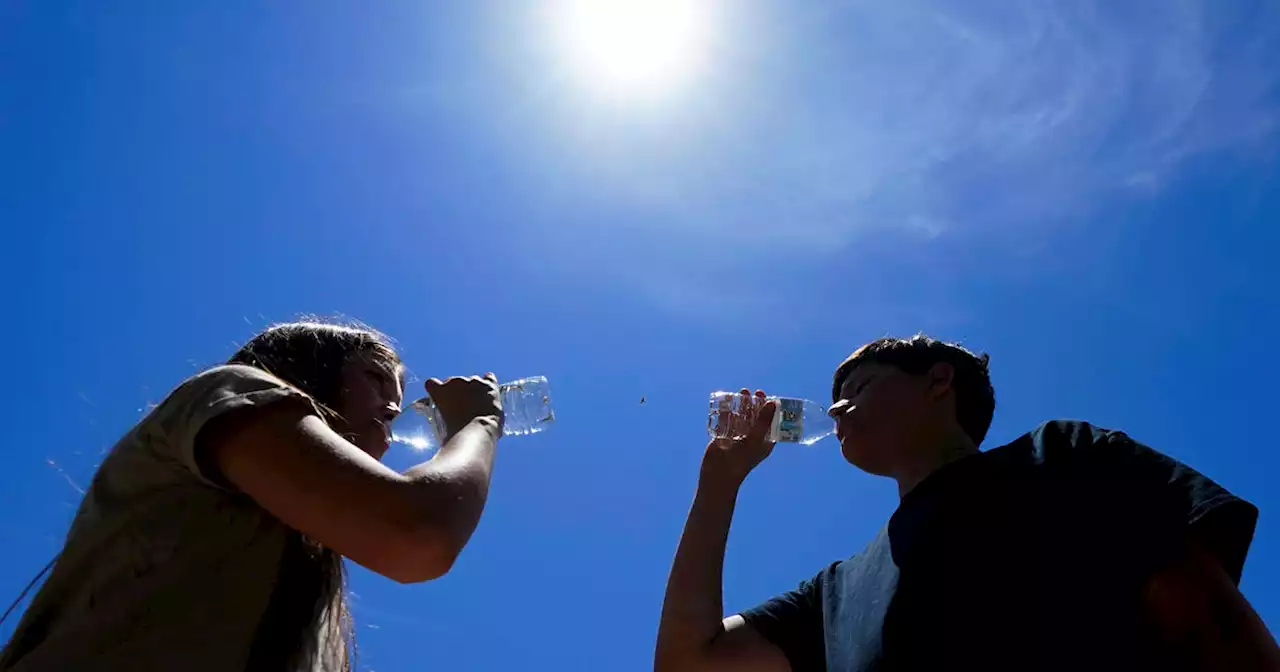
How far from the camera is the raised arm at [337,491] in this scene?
1.78m

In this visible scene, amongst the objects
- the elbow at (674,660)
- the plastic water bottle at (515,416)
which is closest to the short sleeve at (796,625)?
the elbow at (674,660)

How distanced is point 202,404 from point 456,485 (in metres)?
0.60

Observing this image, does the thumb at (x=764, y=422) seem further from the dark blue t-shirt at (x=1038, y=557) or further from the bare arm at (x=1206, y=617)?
the bare arm at (x=1206, y=617)

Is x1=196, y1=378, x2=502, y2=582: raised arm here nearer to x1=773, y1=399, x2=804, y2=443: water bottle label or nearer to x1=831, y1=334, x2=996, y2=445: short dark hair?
x1=831, y1=334, x2=996, y2=445: short dark hair

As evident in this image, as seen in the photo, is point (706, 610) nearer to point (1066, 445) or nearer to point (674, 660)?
point (674, 660)

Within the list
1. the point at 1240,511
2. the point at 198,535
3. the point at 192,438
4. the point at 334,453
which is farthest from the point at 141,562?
the point at 1240,511

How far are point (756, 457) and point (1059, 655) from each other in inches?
71.7

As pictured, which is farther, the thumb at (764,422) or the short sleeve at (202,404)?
the thumb at (764,422)

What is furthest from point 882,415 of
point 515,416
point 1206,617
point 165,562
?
point 165,562

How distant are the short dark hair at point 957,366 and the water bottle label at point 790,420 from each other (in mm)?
594

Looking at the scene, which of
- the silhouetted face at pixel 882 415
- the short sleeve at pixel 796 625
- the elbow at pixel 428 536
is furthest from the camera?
the silhouetted face at pixel 882 415

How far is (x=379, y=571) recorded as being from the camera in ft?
6.05

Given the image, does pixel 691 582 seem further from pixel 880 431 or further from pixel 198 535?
pixel 198 535

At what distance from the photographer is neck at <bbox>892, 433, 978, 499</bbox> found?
373cm
